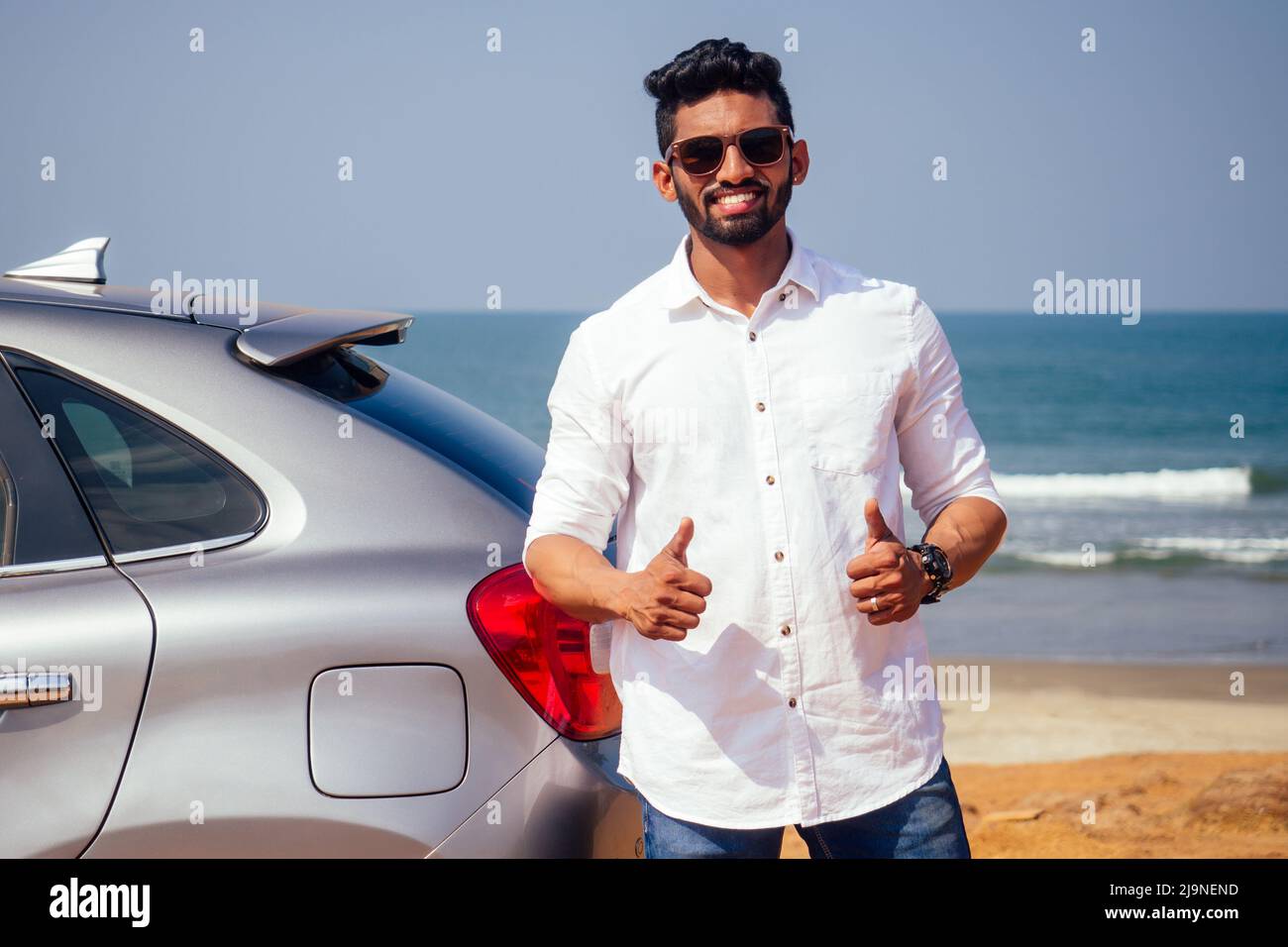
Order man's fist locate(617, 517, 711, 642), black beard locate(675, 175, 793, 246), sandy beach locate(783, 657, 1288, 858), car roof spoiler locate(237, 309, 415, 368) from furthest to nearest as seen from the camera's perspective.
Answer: sandy beach locate(783, 657, 1288, 858) → car roof spoiler locate(237, 309, 415, 368) → black beard locate(675, 175, 793, 246) → man's fist locate(617, 517, 711, 642)

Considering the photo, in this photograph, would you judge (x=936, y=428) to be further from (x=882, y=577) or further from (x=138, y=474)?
(x=138, y=474)

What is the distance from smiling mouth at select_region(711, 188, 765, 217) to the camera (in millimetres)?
2211

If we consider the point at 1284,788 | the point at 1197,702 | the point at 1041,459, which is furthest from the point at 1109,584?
the point at 1041,459

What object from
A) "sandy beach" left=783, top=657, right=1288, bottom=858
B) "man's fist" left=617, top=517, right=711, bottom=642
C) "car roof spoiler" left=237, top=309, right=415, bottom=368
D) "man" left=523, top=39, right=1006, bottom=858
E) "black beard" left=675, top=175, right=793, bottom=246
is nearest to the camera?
"man's fist" left=617, top=517, right=711, bottom=642

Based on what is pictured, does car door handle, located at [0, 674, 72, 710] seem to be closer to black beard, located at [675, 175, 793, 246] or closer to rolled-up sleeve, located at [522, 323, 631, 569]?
rolled-up sleeve, located at [522, 323, 631, 569]

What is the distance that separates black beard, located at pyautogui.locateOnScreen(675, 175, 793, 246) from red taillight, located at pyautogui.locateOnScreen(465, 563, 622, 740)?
2.27 feet

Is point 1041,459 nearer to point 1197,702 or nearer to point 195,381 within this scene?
point 1197,702

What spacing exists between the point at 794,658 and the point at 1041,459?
29.3 metres

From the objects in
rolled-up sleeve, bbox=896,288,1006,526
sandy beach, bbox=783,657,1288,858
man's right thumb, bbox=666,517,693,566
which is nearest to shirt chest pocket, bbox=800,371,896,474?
rolled-up sleeve, bbox=896,288,1006,526

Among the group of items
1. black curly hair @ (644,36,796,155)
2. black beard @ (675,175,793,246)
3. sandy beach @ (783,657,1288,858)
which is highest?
black curly hair @ (644,36,796,155)

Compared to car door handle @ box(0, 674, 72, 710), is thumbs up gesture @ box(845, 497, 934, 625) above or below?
above

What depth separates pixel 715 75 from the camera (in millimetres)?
2279

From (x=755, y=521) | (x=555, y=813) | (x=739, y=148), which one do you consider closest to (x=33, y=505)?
(x=555, y=813)
